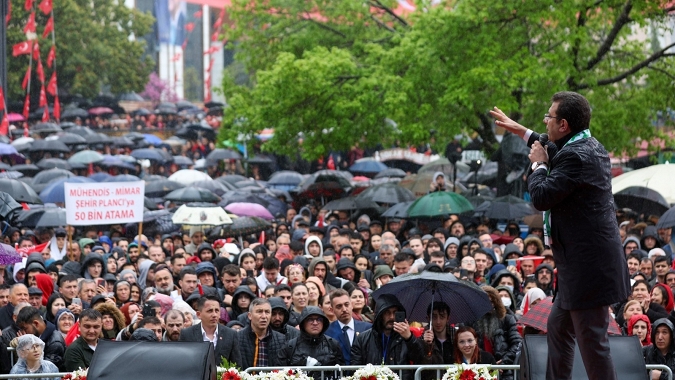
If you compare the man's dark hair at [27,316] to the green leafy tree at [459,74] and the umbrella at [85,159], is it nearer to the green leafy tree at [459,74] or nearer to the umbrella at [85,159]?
the green leafy tree at [459,74]

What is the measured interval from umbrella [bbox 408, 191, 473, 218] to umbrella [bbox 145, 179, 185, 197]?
8.62 meters

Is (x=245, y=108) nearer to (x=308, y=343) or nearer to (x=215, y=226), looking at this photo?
(x=215, y=226)

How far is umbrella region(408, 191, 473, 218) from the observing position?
20859mm

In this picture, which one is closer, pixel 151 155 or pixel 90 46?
pixel 151 155

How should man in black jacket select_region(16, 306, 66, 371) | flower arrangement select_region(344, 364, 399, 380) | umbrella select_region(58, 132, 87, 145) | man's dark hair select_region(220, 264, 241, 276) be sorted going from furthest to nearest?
umbrella select_region(58, 132, 87, 145) → man's dark hair select_region(220, 264, 241, 276) → man in black jacket select_region(16, 306, 66, 371) → flower arrangement select_region(344, 364, 399, 380)

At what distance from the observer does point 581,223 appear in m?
5.88

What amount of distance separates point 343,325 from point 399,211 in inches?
461

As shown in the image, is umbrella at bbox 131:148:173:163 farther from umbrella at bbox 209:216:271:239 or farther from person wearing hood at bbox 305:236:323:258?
person wearing hood at bbox 305:236:323:258

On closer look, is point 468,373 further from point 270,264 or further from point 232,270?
point 270,264

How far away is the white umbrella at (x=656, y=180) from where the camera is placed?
2047 cm

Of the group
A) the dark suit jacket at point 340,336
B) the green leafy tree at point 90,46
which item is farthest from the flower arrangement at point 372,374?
the green leafy tree at point 90,46

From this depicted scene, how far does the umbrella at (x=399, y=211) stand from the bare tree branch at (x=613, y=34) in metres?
4.88

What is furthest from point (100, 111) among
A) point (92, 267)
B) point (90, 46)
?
point (92, 267)

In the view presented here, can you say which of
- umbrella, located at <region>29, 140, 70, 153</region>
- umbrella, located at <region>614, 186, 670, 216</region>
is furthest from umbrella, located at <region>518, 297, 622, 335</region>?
umbrella, located at <region>29, 140, 70, 153</region>
